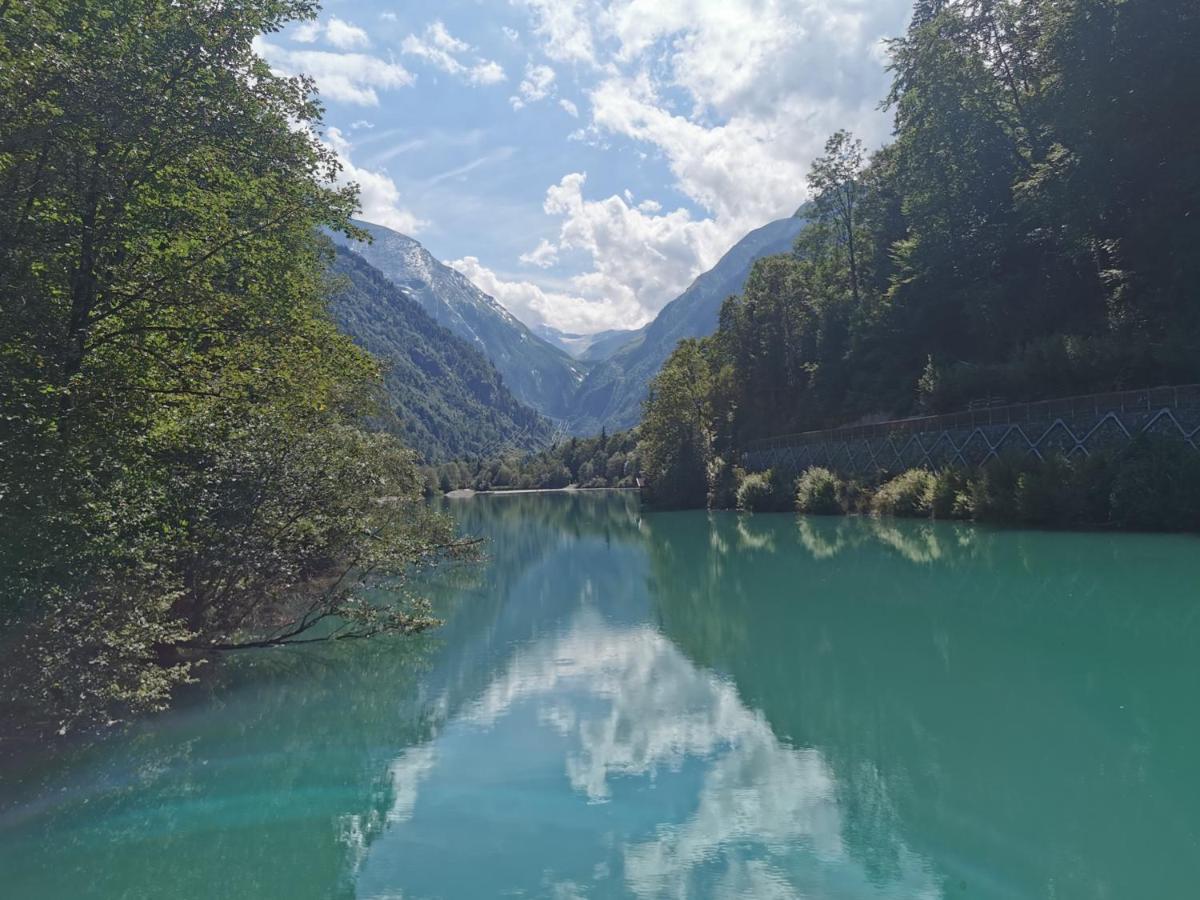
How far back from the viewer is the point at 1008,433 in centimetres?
3509

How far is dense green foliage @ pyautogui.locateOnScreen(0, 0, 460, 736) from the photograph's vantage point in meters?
8.93

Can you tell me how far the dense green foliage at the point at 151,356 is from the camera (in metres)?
8.93

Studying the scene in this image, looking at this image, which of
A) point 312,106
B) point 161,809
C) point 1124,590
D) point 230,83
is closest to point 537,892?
point 161,809

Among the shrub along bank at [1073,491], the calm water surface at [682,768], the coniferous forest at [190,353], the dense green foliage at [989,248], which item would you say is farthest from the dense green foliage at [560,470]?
the calm water surface at [682,768]

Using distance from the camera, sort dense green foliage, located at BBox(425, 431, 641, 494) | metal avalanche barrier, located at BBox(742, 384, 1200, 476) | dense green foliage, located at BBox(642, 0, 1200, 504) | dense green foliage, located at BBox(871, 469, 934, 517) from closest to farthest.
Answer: metal avalanche barrier, located at BBox(742, 384, 1200, 476)
dense green foliage, located at BBox(642, 0, 1200, 504)
dense green foliage, located at BBox(871, 469, 934, 517)
dense green foliage, located at BBox(425, 431, 641, 494)

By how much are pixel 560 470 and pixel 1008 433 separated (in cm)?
14215


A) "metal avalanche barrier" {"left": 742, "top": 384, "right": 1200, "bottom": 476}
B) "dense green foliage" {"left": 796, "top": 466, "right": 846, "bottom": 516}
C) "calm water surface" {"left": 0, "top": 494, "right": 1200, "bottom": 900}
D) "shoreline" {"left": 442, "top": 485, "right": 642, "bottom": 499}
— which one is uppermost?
"metal avalanche barrier" {"left": 742, "top": 384, "right": 1200, "bottom": 476}

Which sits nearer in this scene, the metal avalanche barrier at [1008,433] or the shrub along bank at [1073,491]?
the shrub along bank at [1073,491]

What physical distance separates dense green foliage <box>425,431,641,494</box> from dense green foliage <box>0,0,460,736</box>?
12952cm

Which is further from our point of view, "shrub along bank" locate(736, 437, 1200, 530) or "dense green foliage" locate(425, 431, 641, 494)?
"dense green foliage" locate(425, 431, 641, 494)

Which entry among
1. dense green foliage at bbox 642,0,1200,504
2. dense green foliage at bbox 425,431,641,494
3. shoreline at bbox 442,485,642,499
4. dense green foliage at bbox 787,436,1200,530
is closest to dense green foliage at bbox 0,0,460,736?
dense green foliage at bbox 787,436,1200,530

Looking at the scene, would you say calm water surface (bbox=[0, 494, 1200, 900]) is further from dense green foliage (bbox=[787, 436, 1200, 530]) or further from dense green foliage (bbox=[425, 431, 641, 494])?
dense green foliage (bbox=[425, 431, 641, 494])

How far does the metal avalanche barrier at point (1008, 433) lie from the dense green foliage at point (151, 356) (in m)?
27.2

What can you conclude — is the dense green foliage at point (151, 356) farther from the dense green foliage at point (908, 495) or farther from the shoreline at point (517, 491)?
the shoreline at point (517, 491)
